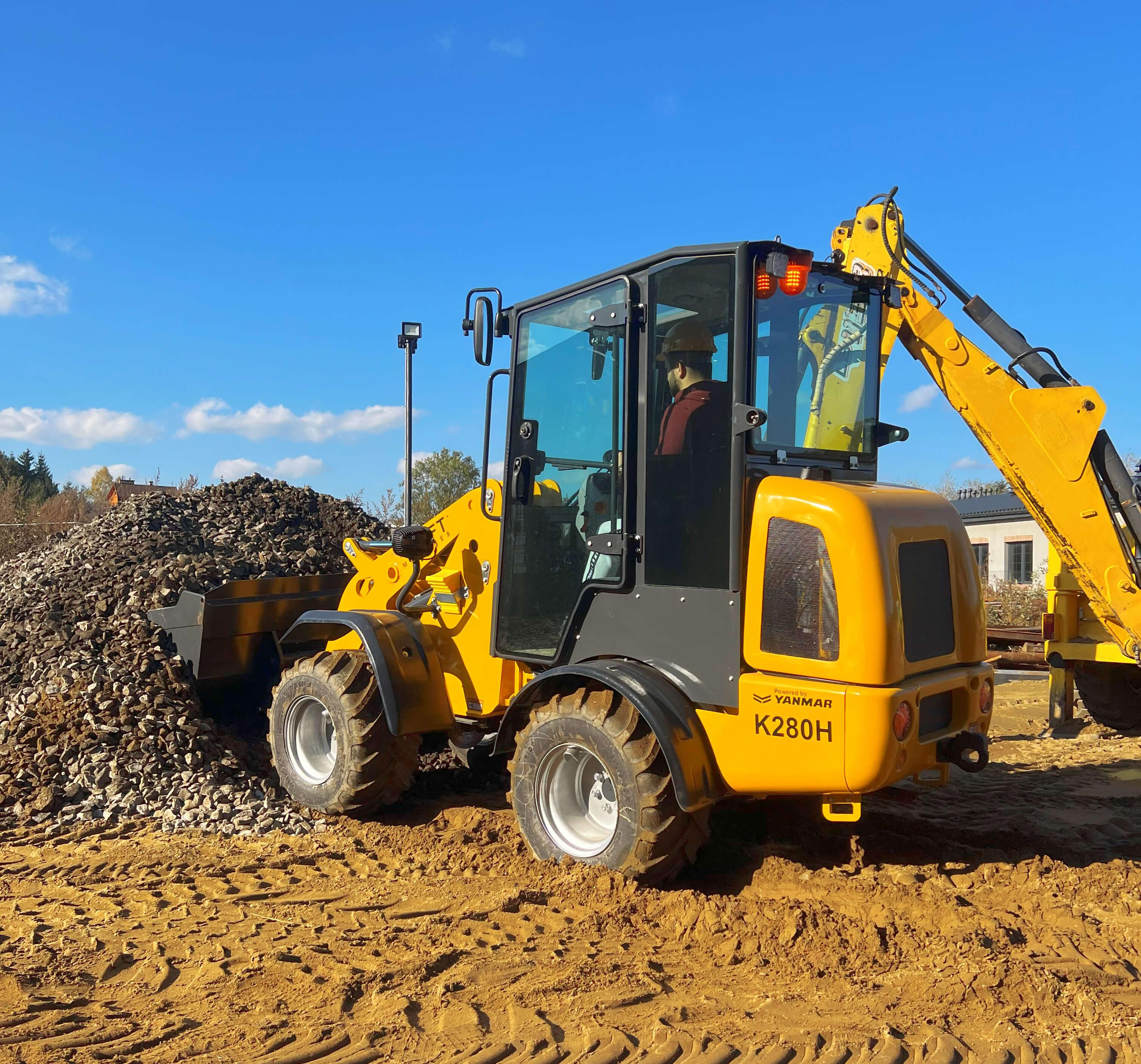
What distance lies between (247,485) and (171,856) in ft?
16.3

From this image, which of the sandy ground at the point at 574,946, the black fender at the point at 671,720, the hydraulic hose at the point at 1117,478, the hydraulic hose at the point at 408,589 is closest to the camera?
the sandy ground at the point at 574,946

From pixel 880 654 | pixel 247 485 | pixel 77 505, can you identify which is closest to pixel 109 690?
pixel 247 485

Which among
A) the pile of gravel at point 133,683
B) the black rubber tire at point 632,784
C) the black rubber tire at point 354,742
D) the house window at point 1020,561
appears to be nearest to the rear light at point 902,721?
the black rubber tire at point 632,784

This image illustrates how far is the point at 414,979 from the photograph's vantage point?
3.58 meters

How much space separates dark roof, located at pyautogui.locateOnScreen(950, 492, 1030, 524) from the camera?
2641 cm

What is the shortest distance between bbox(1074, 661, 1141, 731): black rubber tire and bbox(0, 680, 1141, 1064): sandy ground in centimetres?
304

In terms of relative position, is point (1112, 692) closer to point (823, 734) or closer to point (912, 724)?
point (912, 724)

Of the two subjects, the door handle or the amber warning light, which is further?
the door handle

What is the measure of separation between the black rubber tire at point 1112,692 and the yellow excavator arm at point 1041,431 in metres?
1.27

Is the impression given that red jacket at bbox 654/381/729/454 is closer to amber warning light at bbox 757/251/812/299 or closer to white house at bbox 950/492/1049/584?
amber warning light at bbox 757/251/812/299

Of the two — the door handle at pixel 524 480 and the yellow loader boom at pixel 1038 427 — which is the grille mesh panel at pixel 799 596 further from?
the yellow loader boom at pixel 1038 427

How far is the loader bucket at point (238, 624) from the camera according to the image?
6430 millimetres

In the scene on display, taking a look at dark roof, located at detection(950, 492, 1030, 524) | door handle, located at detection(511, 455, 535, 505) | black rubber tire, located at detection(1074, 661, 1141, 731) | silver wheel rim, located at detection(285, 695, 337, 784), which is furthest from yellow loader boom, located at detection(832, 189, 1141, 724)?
dark roof, located at detection(950, 492, 1030, 524)

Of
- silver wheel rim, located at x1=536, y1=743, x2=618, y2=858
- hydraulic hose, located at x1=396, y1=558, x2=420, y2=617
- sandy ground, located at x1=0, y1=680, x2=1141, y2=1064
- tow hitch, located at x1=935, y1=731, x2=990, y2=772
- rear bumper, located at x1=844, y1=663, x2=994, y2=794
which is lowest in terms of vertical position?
sandy ground, located at x1=0, y1=680, x2=1141, y2=1064
